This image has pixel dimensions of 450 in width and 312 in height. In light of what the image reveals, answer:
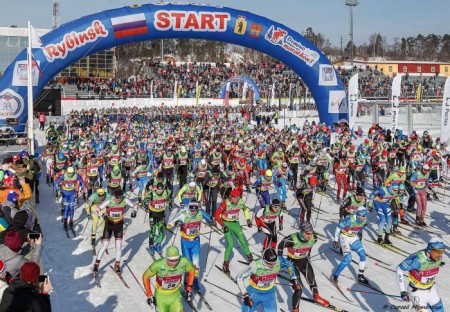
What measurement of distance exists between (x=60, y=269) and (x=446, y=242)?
9.53 metres

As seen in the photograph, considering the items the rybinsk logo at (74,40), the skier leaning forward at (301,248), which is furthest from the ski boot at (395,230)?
the rybinsk logo at (74,40)

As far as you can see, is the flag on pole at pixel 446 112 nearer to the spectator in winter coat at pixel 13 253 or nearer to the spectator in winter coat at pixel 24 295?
the spectator in winter coat at pixel 13 253

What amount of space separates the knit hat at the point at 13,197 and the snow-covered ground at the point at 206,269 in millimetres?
1689

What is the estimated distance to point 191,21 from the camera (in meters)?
23.4

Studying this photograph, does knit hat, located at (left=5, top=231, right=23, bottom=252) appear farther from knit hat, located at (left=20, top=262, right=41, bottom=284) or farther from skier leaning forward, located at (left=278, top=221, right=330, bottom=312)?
skier leaning forward, located at (left=278, top=221, right=330, bottom=312)

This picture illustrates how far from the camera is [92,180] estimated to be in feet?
48.5

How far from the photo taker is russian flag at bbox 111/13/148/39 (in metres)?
22.2

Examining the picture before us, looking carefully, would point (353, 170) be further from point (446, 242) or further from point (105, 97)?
point (105, 97)

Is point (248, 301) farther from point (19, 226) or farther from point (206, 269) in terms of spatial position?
point (19, 226)

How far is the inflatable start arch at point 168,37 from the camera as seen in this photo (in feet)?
68.3

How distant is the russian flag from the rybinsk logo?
22.1 inches

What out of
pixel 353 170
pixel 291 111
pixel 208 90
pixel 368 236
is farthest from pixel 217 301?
pixel 208 90

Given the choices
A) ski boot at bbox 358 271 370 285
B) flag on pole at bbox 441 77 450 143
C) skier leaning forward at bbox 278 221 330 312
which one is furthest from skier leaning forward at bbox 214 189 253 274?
flag on pole at bbox 441 77 450 143

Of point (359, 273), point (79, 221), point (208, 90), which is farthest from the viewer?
point (208, 90)
